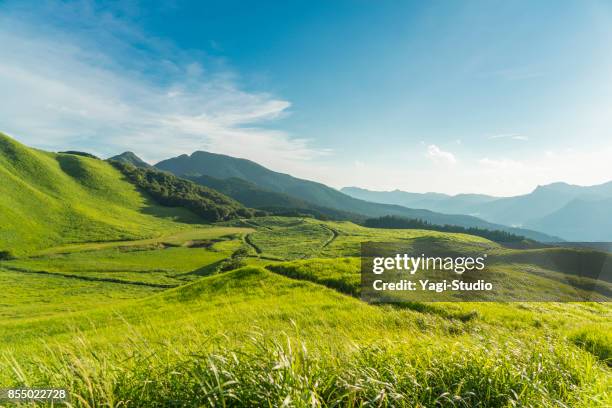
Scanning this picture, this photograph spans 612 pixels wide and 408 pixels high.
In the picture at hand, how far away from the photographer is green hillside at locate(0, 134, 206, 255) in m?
122

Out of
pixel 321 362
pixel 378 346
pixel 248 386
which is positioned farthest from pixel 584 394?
pixel 248 386

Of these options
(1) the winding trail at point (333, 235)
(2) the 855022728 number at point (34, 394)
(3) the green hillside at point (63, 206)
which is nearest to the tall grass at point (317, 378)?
(2) the 855022728 number at point (34, 394)

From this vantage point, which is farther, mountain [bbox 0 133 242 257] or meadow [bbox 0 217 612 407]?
mountain [bbox 0 133 242 257]

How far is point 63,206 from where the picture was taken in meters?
148

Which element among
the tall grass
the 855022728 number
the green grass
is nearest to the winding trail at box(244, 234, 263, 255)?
the green grass

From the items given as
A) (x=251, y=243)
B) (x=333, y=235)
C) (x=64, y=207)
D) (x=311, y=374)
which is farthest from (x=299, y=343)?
(x=64, y=207)

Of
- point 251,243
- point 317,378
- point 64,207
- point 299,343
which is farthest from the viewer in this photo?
point 64,207

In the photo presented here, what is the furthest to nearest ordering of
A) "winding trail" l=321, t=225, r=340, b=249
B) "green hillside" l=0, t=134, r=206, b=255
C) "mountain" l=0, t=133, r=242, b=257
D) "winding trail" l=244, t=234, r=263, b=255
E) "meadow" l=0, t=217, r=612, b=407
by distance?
"winding trail" l=321, t=225, r=340, b=249 < "green hillside" l=0, t=134, r=206, b=255 < "mountain" l=0, t=133, r=242, b=257 < "winding trail" l=244, t=234, r=263, b=255 < "meadow" l=0, t=217, r=612, b=407

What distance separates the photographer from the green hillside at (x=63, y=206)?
12212 cm

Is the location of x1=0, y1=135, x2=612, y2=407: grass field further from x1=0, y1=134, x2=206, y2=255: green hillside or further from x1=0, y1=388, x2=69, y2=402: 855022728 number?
x1=0, y1=134, x2=206, y2=255: green hillside

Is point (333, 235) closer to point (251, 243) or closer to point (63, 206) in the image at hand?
point (251, 243)

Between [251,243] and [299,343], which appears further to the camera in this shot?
[251,243]

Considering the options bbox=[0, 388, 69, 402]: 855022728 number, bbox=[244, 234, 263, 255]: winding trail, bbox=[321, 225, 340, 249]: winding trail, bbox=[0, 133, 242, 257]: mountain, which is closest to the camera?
bbox=[0, 388, 69, 402]: 855022728 number

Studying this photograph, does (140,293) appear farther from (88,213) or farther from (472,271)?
(88,213)
